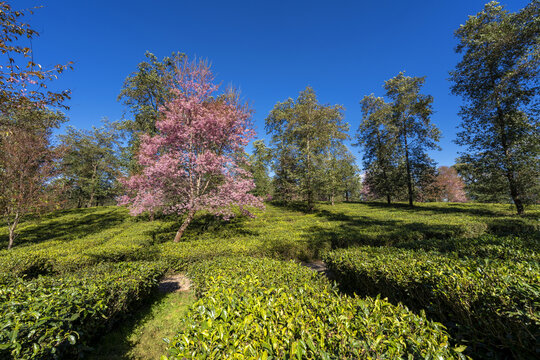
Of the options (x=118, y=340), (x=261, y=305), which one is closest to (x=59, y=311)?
(x=118, y=340)

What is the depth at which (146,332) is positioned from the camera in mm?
4090

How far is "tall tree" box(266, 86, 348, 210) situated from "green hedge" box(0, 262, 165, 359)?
16555 mm

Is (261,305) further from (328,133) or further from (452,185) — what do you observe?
(452,185)

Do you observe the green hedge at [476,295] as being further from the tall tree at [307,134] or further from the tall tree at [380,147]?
the tall tree at [380,147]

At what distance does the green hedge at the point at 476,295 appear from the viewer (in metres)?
2.42

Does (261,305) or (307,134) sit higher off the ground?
(307,134)

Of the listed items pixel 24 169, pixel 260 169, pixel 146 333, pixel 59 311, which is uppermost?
pixel 260 169

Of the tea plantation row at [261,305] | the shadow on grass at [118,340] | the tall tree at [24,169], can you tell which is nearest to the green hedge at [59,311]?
the tea plantation row at [261,305]

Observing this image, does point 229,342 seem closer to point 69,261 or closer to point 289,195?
point 69,261

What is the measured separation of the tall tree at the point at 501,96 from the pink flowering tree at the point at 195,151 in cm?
1951

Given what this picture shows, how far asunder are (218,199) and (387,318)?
7951 mm

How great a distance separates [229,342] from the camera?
Result: 1908 mm

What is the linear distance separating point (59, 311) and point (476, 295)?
622cm

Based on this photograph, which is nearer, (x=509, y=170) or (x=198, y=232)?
(x=198, y=232)
